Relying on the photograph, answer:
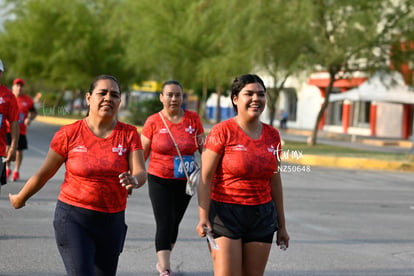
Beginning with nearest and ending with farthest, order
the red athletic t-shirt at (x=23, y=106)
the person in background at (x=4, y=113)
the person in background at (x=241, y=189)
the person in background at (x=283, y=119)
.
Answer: the person in background at (x=241, y=189) → the person in background at (x=4, y=113) → the red athletic t-shirt at (x=23, y=106) → the person in background at (x=283, y=119)

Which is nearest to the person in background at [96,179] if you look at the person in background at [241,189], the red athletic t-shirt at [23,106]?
the person in background at [241,189]

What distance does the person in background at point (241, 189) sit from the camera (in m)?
4.80

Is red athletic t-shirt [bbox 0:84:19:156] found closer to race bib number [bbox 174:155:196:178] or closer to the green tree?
race bib number [bbox 174:155:196:178]

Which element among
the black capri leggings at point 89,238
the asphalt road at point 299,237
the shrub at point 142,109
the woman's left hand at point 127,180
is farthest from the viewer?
the shrub at point 142,109

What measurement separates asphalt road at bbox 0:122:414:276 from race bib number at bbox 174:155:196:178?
0.94 meters

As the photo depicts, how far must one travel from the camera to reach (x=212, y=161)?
4.86 m

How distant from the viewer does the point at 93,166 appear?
4.53 metres

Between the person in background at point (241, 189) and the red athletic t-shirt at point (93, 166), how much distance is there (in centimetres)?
57

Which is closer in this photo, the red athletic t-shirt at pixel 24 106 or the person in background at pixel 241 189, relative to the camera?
the person in background at pixel 241 189

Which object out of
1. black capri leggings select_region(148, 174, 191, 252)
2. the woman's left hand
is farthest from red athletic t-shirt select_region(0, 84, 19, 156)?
the woman's left hand

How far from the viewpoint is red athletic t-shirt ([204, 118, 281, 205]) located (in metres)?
4.83

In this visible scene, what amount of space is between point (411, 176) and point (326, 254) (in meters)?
12.2

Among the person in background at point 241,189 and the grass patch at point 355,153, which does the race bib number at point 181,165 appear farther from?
the grass patch at point 355,153

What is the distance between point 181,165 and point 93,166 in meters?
2.44
